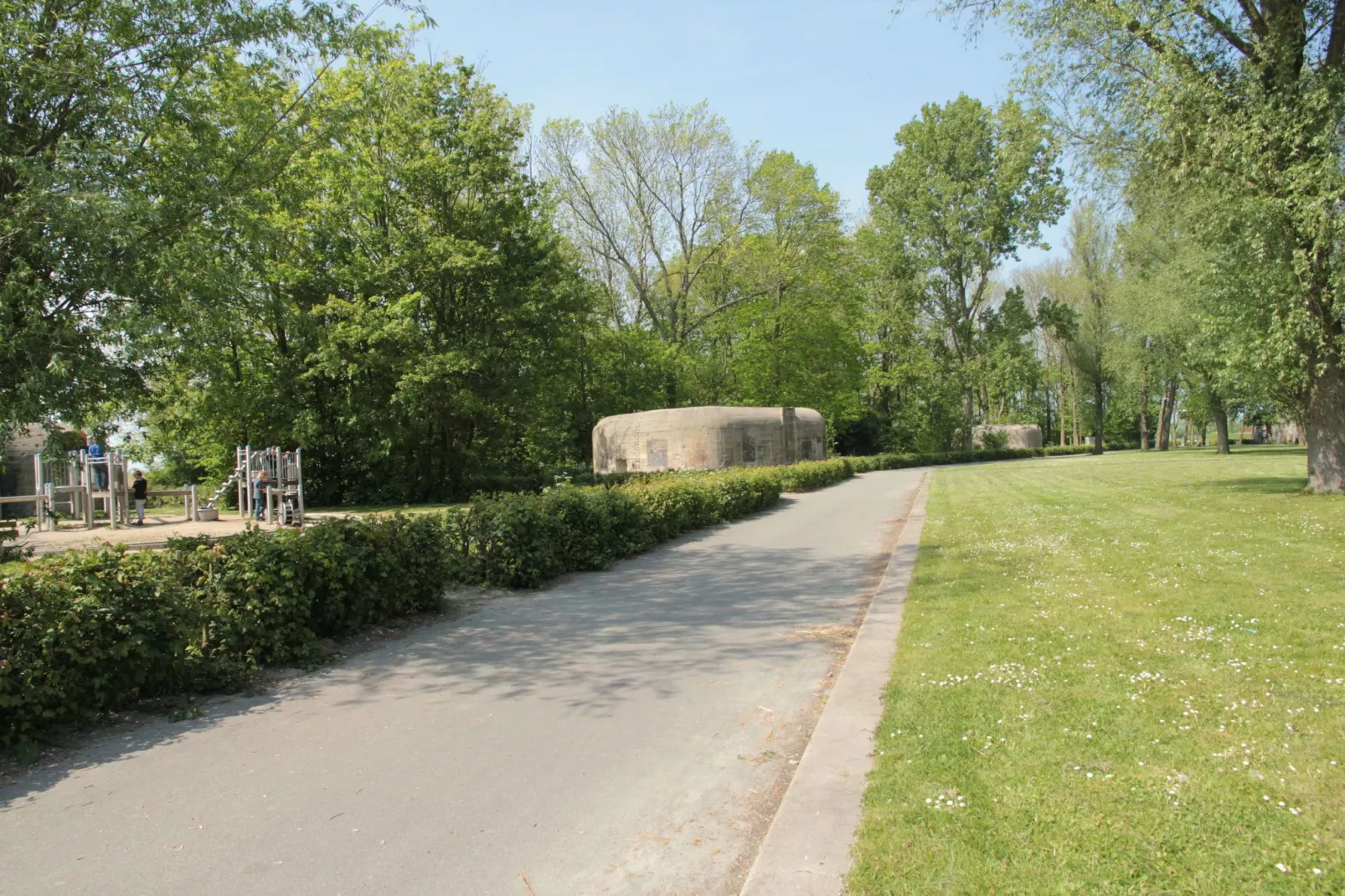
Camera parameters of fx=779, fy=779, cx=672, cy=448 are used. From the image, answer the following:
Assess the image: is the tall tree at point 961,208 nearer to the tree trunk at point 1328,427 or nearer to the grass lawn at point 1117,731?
the tree trunk at point 1328,427

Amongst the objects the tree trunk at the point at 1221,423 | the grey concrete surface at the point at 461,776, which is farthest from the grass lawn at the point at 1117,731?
the tree trunk at the point at 1221,423

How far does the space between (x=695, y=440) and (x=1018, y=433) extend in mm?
43252

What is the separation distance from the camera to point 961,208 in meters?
47.2

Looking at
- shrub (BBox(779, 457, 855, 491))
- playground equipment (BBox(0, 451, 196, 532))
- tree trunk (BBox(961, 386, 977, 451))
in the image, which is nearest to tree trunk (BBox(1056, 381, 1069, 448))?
tree trunk (BBox(961, 386, 977, 451))

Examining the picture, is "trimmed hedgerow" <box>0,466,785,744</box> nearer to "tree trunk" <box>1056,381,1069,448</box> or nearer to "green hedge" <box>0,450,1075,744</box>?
"green hedge" <box>0,450,1075,744</box>

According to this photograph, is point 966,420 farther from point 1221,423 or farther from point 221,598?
point 221,598

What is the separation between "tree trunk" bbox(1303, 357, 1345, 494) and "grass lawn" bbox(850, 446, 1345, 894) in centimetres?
739

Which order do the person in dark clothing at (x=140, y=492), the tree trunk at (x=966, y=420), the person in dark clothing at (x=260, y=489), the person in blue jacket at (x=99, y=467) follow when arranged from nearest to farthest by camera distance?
the person in dark clothing at (x=140, y=492) → the person in dark clothing at (x=260, y=489) → the person in blue jacket at (x=99, y=467) → the tree trunk at (x=966, y=420)

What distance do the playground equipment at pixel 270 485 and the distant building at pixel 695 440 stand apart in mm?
12483

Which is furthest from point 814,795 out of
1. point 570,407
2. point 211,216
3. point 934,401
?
point 934,401

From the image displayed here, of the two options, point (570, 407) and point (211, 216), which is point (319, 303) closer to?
point (570, 407)

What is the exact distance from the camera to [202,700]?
5625 mm

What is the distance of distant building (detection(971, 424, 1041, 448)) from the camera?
6040 centimetres

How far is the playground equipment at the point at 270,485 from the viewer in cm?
2084
